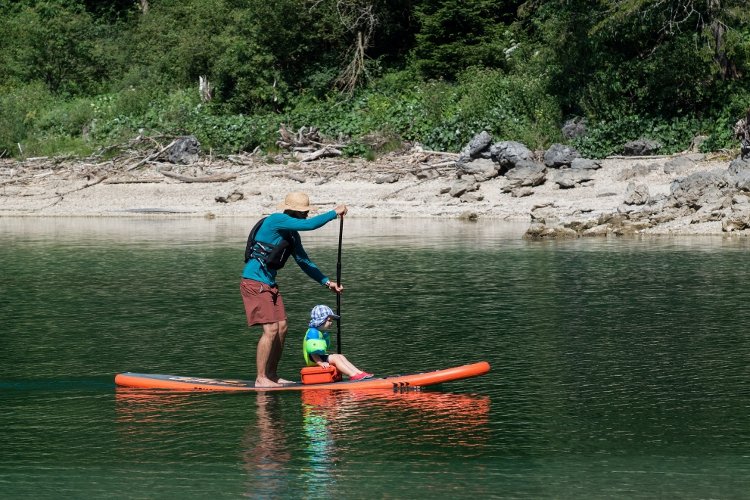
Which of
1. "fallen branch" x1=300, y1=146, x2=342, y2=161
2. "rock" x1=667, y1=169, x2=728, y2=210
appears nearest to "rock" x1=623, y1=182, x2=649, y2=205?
"rock" x1=667, y1=169, x2=728, y2=210

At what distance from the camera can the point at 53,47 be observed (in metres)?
49.5

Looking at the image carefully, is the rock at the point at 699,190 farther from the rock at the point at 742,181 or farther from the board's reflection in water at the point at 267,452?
the board's reflection in water at the point at 267,452

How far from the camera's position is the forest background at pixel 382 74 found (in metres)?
33.8

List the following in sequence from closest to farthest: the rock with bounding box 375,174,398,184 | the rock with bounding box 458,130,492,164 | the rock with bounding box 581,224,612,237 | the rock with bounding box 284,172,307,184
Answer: the rock with bounding box 581,224,612,237, the rock with bounding box 458,130,492,164, the rock with bounding box 375,174,398,184, the rock with bounding box 284,172,307,184

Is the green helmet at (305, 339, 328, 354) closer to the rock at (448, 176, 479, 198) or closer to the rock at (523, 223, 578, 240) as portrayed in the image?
the rock at (523, 223, 578, 240)

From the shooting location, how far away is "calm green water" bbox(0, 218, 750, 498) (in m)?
8.47

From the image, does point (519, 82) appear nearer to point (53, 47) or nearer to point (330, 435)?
point (53, 47)

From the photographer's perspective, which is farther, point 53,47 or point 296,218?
point 53,47

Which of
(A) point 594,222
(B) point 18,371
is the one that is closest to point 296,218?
(B) point 18,371

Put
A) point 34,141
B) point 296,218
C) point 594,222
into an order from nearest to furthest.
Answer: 1. point 296,218
2. point 594,222
3. point 34,141

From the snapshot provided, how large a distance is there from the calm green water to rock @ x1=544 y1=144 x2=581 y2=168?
10.0m

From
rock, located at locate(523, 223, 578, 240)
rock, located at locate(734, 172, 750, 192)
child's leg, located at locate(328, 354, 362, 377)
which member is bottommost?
child's leg, located at locate(328, 354, 362, 377)

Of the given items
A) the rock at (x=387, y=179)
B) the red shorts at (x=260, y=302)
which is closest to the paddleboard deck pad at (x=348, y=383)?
the red shorts at (x=260, y=302)

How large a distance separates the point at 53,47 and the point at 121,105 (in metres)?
8.69
